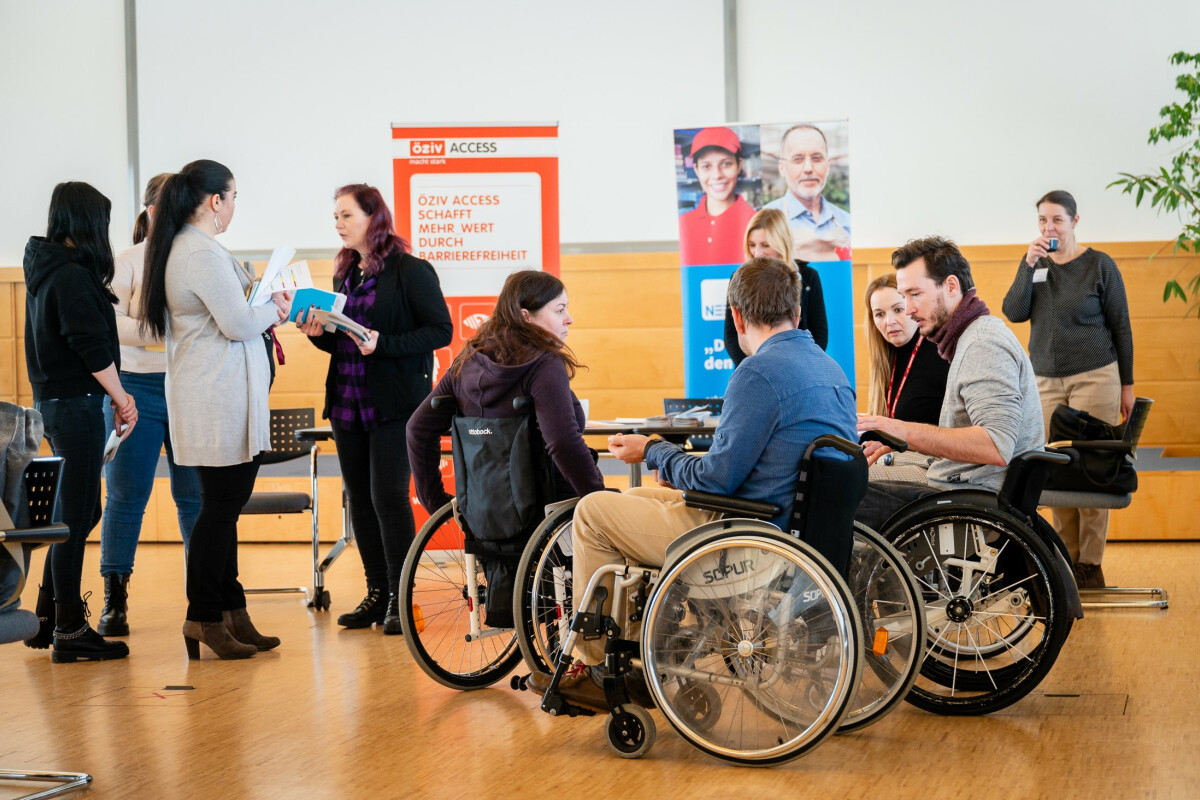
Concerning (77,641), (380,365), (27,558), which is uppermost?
(380,365)

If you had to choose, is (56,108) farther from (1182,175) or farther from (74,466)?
(1182,175)

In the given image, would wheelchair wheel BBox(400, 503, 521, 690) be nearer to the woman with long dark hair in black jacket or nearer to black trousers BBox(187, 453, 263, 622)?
black trousers BBox(187, 453, 263, 622)

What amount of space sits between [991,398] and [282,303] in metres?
2.06

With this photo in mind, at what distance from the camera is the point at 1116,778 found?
231 centimetres

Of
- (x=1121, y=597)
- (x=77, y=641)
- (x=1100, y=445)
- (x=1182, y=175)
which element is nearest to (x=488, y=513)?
(x=77, y=641)

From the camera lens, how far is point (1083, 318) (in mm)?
4738

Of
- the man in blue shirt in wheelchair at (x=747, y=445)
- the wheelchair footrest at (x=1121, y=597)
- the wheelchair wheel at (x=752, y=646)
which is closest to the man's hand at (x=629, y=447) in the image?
the man in blue shirt in wheelchair at (x=747, y=445)

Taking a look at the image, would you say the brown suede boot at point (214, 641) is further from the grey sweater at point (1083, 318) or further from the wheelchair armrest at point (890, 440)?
the grey sweater at point (1083, 318)

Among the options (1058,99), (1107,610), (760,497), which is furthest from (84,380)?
(1058,99)

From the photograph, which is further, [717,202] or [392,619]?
[717,202]

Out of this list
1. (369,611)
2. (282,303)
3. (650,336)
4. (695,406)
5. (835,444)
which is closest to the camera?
(835,444)

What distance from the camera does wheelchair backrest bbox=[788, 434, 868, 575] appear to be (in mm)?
2377

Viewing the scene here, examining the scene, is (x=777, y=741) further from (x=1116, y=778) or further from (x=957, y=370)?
(x=957, y=370)

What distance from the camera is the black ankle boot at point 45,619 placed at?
12.3ft
